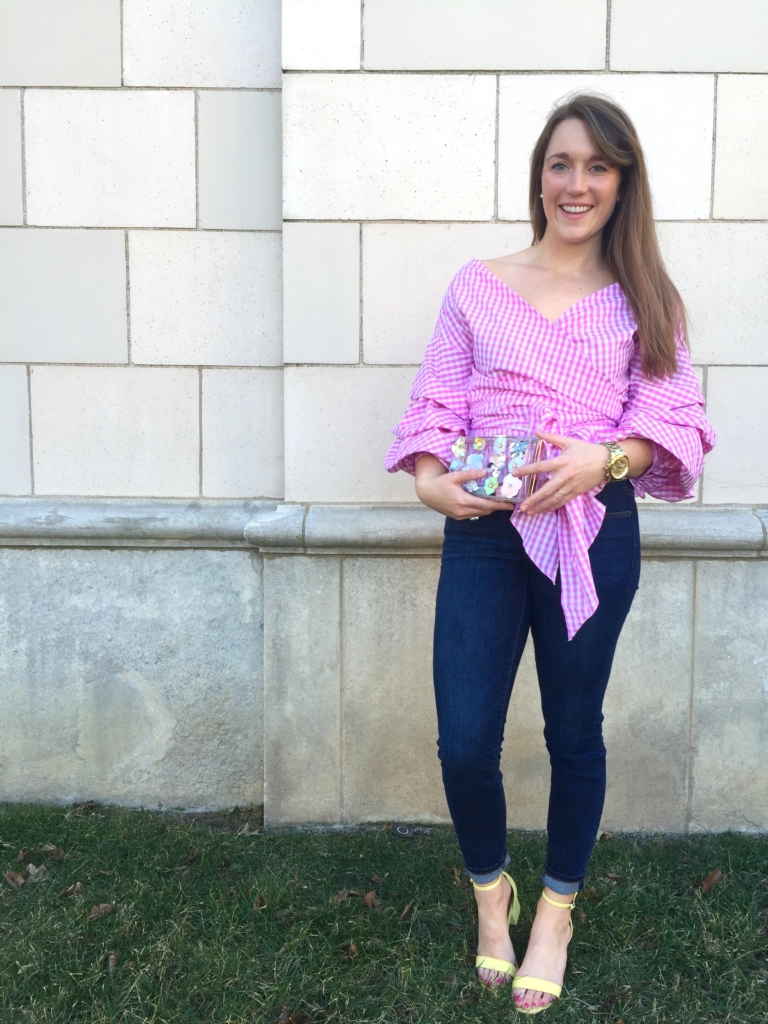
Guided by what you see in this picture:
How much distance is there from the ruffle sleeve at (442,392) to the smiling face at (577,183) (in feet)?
1.02

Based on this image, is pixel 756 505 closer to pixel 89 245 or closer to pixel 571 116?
pixel 571 116

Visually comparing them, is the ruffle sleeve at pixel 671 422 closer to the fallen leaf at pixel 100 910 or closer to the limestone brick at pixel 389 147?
the limestone brick at pixel 389 147

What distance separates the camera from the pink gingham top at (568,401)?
225 centimetres

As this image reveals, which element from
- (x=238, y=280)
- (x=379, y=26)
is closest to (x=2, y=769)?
(x=238, y=280)

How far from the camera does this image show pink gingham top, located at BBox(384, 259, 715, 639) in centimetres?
225

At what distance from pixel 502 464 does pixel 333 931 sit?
1423 millimetres

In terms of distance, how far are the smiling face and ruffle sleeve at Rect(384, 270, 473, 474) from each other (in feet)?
1.02

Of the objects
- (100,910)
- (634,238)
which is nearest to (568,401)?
(634,238)

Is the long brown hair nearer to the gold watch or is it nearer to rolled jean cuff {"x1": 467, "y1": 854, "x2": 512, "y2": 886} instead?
the gold watch

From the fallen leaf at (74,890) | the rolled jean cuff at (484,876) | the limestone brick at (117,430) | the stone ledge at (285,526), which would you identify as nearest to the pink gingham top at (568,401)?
the rolled jean cuff at (484,876)

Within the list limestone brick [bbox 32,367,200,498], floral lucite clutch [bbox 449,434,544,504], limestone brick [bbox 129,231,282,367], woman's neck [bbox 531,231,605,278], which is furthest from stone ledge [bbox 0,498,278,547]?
woman's neck [bbox 531,231,605,278]

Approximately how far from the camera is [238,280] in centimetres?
351

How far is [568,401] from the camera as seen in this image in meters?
2.31

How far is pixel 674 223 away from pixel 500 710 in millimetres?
1879
